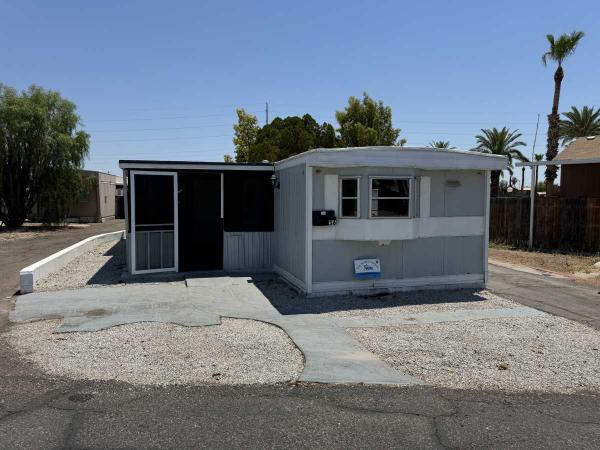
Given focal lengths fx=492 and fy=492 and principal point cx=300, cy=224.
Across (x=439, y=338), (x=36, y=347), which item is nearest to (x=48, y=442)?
(x=36, y=347)

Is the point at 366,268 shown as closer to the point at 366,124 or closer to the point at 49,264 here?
the point at 49,264

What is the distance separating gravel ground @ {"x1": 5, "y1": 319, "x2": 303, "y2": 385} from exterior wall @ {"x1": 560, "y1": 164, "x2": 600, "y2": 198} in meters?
16.1

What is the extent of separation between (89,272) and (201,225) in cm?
278

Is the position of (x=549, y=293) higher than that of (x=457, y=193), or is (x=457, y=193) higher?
(x=457, y=193)

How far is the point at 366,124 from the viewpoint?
2823 centimetres

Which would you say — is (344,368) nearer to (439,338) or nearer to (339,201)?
(439,338)

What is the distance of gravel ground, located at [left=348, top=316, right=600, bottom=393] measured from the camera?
4.96m

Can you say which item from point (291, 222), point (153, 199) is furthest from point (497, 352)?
point (153, 199)

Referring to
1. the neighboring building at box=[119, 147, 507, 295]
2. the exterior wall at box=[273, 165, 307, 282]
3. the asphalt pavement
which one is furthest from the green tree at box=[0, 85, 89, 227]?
the asphalt pavement

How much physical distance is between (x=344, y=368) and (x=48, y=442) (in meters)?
2.84

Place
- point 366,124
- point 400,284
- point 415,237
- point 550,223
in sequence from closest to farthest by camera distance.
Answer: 1. point 415,237
2. point 400,284
3. point 550,223
4. point 366,124

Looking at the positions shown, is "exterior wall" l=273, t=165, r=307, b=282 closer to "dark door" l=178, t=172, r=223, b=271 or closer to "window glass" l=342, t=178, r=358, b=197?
"window glass" l=342, t=178, r=358, b=197

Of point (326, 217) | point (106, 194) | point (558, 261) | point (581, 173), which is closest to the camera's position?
point (326, 217)

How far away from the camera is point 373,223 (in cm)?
866
